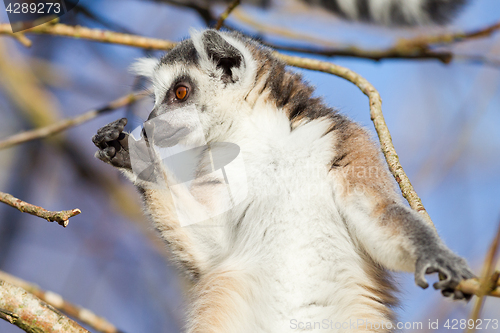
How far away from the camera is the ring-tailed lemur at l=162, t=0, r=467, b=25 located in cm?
444

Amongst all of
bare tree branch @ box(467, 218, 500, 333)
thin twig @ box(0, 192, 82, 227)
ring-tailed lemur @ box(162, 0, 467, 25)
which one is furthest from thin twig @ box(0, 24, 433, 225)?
thin twig @ box(0, 192, 82, 227)

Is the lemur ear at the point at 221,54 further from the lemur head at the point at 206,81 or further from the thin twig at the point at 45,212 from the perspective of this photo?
the thin twig at the point at 45,212

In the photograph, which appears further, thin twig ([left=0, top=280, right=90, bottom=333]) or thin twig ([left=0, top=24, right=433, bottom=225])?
thin twig ([left=0, top=24, right=433, bottom=225])

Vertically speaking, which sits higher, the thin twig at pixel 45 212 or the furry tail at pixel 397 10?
the furry tail at pixel 397 10

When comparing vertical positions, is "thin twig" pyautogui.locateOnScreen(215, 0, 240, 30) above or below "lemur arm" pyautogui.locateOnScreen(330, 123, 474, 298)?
above

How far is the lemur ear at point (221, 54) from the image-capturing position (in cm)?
316

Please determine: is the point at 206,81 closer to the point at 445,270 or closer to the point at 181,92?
the point at 181,92

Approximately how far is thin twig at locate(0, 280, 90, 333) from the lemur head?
57.1 inches

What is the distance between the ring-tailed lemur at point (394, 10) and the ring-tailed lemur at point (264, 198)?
1.98 m

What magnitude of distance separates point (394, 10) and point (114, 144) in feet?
11.6

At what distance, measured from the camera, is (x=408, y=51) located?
4.22 m

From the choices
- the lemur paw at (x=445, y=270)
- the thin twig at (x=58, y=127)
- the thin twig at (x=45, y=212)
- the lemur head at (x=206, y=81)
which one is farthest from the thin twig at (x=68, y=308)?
the lemur paw at (x=445, y=270)

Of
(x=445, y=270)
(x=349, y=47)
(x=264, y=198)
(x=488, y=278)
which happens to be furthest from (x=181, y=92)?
(x=488, y=278)

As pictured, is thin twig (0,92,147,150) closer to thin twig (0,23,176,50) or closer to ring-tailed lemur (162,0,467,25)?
thin twig (0,23,176,50)
